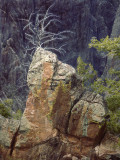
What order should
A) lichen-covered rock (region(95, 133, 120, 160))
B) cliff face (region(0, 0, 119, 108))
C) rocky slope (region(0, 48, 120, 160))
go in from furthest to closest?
1. cliff face (region(0, 0, 119, 108))
2. rocky slope (region(0, 48, 120, 160))
3. lichen-covered rock (region(95, 133, 120, 160))

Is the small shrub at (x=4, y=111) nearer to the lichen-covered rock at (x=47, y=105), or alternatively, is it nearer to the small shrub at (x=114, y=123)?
the lichen-covered rock at (x=47, y=105)

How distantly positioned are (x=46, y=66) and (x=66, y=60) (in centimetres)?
1315

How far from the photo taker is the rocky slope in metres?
6.63

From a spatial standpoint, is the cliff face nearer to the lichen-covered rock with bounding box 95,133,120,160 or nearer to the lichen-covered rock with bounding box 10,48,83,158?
the lichen-covered rock with bounding box 10,48,83,158

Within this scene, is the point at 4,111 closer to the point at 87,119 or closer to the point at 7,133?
the point at 7,133

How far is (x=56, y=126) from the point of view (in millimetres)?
6727

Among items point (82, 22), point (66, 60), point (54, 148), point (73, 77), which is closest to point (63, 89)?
point (73, 77)

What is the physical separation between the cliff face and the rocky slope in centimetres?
1044

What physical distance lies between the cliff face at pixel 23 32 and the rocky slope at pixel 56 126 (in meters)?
10.4

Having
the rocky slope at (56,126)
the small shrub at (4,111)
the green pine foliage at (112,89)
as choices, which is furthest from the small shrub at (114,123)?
the small shrub at (4,111)

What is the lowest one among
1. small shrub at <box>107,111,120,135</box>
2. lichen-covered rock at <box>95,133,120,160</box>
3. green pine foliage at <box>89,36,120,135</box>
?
lichen-covered rock at <box>95,133,120,160</box>

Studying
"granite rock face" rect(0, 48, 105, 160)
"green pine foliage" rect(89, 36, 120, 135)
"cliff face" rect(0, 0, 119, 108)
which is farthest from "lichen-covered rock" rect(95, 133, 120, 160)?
"cliff face" rect(0, 0, 119, 108)

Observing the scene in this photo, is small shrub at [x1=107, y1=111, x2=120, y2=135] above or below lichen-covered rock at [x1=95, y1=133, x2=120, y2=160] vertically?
above

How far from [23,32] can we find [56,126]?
14.1 meters
